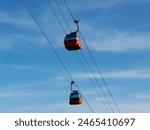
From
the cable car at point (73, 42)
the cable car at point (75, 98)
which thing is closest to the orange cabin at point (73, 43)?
the cable car at point (73, 42)

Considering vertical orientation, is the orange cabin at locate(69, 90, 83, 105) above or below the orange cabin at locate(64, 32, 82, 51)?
below

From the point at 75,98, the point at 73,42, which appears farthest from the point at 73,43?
the point at 75,98

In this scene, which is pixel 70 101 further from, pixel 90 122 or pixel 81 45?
pixel 90 122

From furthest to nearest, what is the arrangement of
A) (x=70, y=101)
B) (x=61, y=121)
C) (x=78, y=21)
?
(x=70, y=101)
(x=78, y=21)
(x=61, y=121)

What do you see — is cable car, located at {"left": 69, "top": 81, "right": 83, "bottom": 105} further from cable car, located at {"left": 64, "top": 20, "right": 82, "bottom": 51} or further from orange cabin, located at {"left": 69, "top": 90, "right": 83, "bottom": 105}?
cable car, located at {"left": 64, "top": 20, "right": 82, "bottom": 51}

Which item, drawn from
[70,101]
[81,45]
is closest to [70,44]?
[81,45]

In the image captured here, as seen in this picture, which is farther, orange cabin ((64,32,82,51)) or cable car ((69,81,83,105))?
cable car ((69,81,83,105))

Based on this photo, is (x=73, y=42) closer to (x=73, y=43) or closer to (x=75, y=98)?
(x=73, y=43)

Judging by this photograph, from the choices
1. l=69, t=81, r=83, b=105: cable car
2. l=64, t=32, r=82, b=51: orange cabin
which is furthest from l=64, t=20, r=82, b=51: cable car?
l=69, t=81, r=83, b=105: cable car
